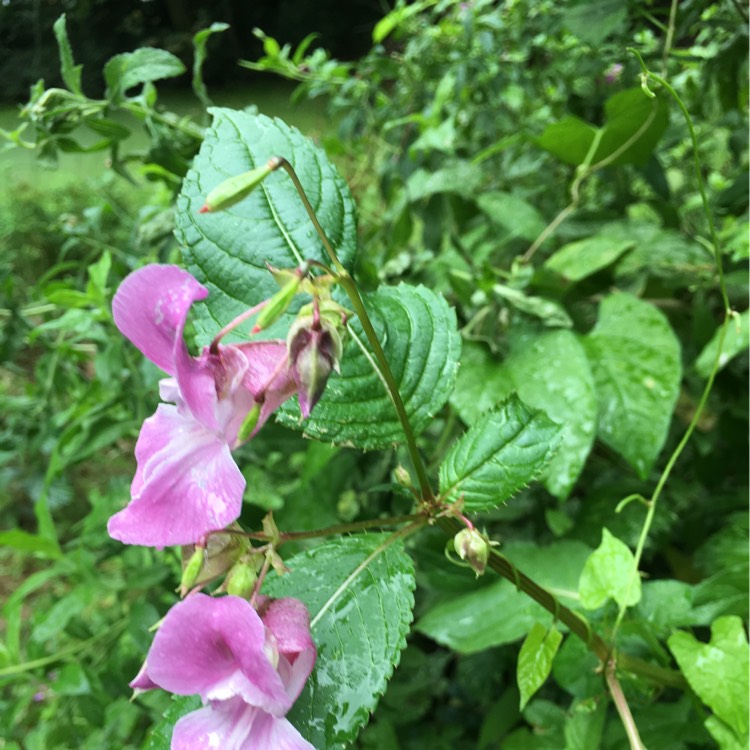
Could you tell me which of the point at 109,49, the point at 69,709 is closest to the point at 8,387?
the point at 109,49

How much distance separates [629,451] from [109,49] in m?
1.31

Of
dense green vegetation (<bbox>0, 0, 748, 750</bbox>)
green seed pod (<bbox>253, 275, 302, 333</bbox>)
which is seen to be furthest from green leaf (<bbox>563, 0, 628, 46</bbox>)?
green seed pod (<bbox>253, 275, 302, 333</bbox>)

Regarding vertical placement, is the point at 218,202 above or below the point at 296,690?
above

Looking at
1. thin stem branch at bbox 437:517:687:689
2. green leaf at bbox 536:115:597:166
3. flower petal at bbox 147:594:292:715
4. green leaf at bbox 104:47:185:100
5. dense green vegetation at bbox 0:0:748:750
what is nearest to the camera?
flower petal at bbox 147:594:292:715

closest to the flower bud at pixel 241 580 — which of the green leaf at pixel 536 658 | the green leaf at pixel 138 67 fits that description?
the green leaf at pixel 536 658

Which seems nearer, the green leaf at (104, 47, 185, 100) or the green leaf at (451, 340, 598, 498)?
the green leaf at (451, 340, 598, 498)

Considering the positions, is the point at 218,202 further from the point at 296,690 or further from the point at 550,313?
the point at 550,313

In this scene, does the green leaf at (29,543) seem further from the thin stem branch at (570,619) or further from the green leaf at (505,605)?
the thin stem branch at (570,619)

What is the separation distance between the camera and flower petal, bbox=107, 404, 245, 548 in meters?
0.28

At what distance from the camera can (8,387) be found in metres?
2.30

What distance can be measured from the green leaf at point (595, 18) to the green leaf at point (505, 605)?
586mm

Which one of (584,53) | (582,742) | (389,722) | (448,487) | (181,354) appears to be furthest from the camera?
(584,53)

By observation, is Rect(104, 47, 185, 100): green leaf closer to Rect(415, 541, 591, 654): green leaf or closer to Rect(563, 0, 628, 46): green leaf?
Rect(563, 0, 628, 46): green leaf

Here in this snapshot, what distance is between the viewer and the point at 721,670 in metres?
0.47
